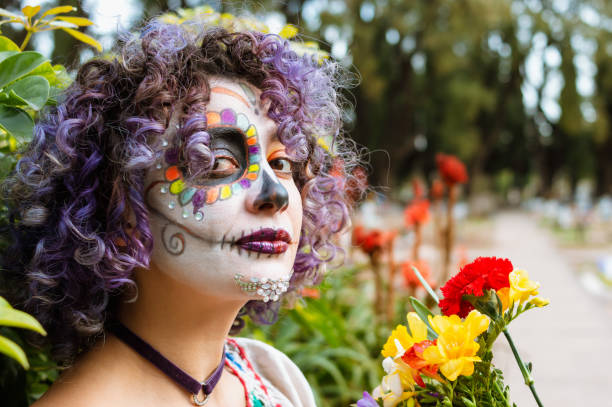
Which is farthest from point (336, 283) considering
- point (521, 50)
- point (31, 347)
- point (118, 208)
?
point (521, 50)

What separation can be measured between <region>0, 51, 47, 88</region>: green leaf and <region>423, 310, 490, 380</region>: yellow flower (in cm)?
88

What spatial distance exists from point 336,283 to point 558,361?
2.24 meters

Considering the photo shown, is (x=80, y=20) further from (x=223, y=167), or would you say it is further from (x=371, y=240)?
(x=371, y=240)

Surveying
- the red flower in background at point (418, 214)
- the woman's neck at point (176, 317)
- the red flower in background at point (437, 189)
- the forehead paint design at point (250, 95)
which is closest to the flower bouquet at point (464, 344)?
Result: the woman's neck at point (176, 317)

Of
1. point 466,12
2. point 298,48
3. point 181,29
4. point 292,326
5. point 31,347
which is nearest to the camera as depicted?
point 181,29

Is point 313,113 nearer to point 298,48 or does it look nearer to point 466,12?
point 298,48

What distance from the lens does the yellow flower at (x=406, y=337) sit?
97 centimetres

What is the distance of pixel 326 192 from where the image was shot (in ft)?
4.85

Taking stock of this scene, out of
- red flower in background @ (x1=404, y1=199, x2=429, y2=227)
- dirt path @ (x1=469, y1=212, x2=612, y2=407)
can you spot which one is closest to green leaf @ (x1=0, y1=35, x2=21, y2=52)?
dirt path @ (x1=469, y1=212, x2=612, y2=407)

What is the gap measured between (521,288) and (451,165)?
2359mm

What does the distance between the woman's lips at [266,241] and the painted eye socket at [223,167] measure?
5.6 inches

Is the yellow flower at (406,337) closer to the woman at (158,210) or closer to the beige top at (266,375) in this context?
the woman at (158,210)

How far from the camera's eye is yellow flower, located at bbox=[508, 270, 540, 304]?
0.94 meters

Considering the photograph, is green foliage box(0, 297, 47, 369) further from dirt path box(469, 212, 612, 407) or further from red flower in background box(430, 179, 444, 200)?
red flower in background box(430, 179, 444, 200)
